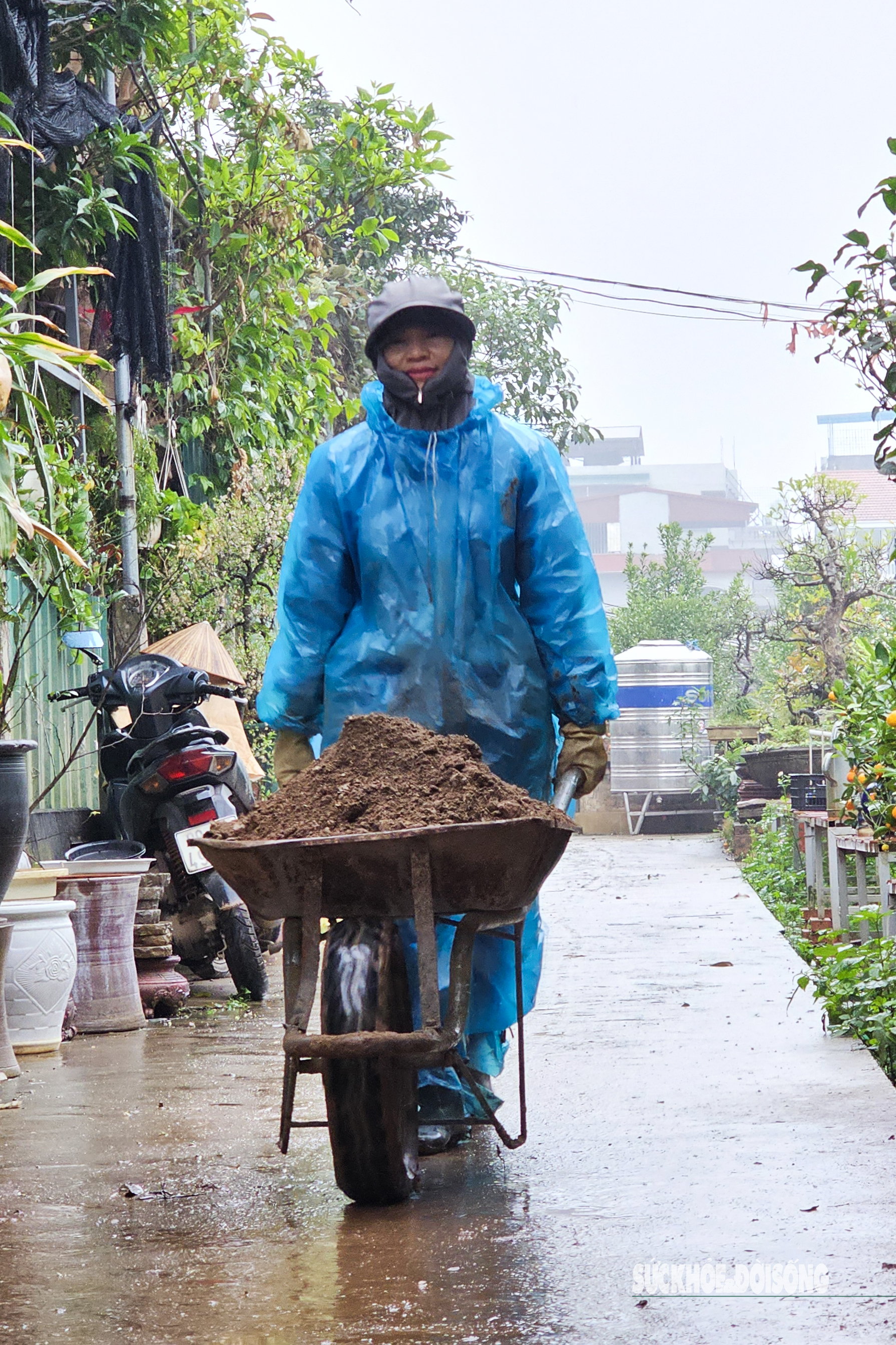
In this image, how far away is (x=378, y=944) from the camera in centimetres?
324

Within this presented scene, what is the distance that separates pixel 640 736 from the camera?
18938mm

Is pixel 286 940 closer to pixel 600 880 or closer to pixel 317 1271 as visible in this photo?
pixel 317 1271

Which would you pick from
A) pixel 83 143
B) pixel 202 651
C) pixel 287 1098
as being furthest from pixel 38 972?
pixel 83 143

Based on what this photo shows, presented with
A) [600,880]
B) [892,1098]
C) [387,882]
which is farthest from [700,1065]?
[600,880]

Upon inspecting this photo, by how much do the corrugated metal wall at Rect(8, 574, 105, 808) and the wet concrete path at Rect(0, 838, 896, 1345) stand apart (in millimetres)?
2312

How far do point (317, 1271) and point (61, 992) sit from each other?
2982 mm

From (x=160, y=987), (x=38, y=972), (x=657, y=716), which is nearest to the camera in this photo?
(x=38, y=972)

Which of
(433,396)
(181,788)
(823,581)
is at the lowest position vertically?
(181,788)

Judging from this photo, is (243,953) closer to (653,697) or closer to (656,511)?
(653,697)

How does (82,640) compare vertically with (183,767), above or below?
above

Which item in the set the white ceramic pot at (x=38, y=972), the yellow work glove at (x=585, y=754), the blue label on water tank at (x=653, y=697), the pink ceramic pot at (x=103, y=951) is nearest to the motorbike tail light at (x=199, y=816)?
the pink ceramic pot at (x=103, y=951)

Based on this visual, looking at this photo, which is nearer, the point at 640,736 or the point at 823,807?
the point at 823,807

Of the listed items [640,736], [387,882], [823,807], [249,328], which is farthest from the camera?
[640,736]

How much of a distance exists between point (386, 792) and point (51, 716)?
5.01 m
